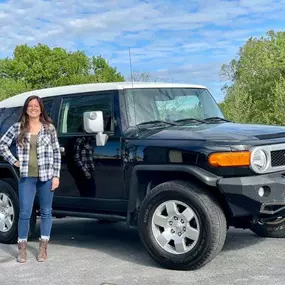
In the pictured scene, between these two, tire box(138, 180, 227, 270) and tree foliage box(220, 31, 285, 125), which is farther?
tree foliage box(220, 31, 285, 125)

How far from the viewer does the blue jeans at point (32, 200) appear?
5.88 meters

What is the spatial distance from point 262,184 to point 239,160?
30 centimetres

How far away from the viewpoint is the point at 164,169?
5.39 meters

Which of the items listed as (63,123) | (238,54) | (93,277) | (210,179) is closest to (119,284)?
(93,277)

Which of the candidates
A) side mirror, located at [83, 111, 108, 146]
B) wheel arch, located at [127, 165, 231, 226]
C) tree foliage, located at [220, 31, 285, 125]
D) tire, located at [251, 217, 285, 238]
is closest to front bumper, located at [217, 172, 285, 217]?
wheel arch, located at [127, 165, 231, 226]

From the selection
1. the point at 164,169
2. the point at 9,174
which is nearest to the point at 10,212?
the point at 9,174

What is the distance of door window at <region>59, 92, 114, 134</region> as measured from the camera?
620cm

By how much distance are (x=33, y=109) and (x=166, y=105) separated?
1.52m

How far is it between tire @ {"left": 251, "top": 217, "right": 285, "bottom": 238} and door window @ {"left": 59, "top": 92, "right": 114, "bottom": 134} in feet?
7.19

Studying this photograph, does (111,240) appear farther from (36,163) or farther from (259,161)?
(259,161)

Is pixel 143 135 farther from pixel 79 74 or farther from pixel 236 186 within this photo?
pixel 79 74

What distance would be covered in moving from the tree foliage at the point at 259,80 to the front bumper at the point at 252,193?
97.7ft

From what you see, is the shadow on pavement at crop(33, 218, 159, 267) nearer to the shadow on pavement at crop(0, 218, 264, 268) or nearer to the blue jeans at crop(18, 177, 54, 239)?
the shadow on pavement at crop(0, 218, 264, 268)

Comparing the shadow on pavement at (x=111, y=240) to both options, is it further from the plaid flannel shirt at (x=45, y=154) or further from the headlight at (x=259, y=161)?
the headlight at (x=259, y=161)
